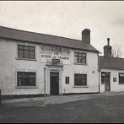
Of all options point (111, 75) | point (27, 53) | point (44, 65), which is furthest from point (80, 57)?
point (111, 75)

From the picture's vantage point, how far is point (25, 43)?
1011 inches

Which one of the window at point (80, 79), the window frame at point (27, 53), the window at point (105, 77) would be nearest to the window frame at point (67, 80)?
the window at point (80, 79)

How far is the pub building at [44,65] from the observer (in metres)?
24.2

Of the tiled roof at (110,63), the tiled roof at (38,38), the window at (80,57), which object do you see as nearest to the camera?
the tiled roof at (38,38)

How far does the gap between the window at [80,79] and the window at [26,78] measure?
20.1ft

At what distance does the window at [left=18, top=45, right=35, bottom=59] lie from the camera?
2531cm

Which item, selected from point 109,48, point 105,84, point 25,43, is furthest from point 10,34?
point 109,48

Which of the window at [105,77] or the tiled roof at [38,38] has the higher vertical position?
the tiled roof at [38,38]

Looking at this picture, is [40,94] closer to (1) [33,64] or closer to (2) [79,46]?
(1) [33,64]

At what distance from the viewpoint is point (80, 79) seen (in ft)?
98.2

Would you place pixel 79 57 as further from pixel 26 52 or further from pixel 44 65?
pixel 26 52

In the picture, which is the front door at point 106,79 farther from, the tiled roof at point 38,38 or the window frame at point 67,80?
the window frame at point 67,80

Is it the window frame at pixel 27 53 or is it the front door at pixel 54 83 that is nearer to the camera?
the window frame at pixel 27 53

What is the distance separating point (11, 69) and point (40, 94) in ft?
15.1
